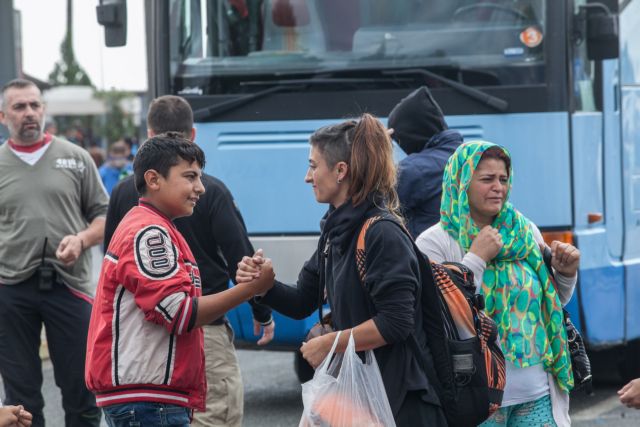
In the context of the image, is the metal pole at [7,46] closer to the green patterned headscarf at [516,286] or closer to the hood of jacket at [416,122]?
the hood of jacket at [416,122]

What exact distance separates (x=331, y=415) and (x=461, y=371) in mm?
430

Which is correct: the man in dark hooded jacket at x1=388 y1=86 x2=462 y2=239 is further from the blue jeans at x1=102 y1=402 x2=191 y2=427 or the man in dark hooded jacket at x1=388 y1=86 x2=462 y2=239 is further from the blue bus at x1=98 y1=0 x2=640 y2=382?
the blue jeans at x1=102 y1=402 x2=191 y2=427

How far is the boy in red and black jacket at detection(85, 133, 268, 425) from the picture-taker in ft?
12.7

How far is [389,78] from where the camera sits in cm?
744

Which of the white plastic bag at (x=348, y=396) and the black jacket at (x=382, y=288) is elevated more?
the black jacket at (x=382, y=288)

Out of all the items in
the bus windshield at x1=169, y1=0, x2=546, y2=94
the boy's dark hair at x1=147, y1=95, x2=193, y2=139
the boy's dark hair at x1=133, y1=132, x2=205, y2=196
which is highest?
the bus windshield at x1=169, y1=0, x2=546, y2=94

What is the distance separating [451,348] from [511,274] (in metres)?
0.71

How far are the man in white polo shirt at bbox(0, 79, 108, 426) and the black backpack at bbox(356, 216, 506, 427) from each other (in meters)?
2.72

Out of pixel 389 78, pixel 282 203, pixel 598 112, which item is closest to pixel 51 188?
pixel 282 203

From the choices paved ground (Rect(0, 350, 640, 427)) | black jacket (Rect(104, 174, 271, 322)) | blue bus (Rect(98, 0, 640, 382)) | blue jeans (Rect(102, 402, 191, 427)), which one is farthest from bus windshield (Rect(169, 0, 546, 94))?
blue jeans (Rect(102, 402, 191, 427))

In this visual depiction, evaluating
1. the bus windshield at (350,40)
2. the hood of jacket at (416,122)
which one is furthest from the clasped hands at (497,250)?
the bus windshield at (350,40)

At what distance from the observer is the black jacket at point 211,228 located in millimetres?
5211

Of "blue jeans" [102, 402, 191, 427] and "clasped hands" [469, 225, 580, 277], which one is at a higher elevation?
"clasped hands" [469, 225, 580, 277]

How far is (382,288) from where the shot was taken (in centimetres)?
365
